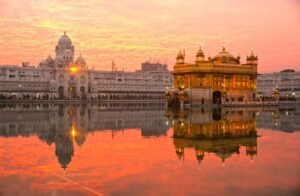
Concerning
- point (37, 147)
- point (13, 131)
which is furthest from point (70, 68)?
point (37, 147)

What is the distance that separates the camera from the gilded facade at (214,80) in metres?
52.6

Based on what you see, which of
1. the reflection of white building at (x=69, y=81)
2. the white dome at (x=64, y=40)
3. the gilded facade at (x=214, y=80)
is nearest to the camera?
the gilded facade at (x=214, y=80)

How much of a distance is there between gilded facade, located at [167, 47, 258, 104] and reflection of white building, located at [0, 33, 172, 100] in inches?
1503

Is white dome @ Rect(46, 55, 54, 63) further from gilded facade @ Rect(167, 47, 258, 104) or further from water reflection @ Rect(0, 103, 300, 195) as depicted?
water reflection @ Rect(0, 103, 300, 195)

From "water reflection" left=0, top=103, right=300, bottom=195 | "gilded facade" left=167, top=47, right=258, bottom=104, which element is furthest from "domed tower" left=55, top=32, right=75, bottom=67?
"water reflection" left=0, top=103, right=300, bottom=195

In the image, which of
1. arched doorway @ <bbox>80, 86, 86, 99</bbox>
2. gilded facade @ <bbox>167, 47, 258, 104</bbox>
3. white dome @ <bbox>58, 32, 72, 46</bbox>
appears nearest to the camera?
gilded facade @ <bbox>167, 47, 258, 104</bbox>

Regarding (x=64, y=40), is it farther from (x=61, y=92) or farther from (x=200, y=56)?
(x=200, y=56)

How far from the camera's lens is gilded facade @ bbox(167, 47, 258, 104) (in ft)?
173

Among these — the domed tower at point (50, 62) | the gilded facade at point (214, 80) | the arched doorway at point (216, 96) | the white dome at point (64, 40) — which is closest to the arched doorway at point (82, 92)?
the domed tower at point (50, 62)

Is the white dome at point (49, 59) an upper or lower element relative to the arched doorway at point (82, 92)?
upper

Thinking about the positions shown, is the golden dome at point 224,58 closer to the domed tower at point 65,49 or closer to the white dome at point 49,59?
the domed tower at point 65,49

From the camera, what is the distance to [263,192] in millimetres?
7613

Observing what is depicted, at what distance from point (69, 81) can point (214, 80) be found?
4341 centimetres

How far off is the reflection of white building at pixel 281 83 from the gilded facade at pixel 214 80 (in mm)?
45332
